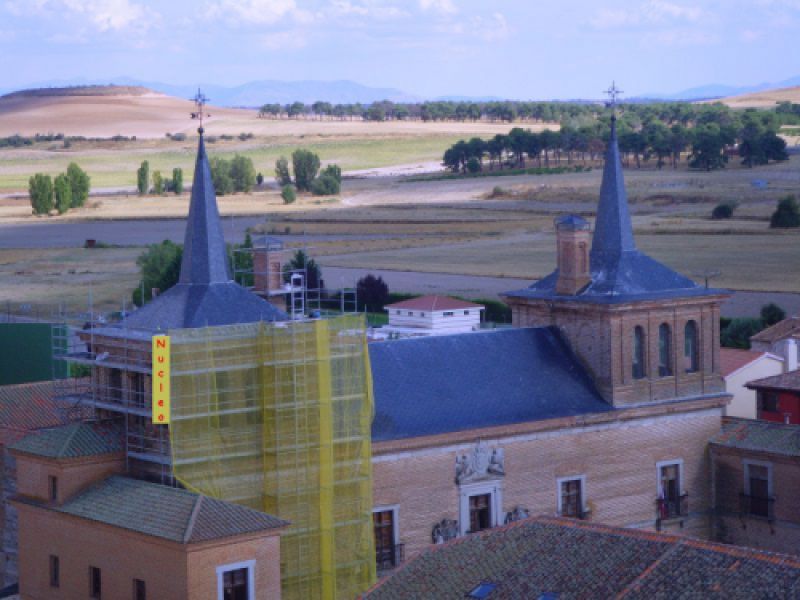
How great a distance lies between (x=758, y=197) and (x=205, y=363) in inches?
3768

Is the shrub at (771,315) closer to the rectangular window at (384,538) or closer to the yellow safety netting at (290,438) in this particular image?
the rectangular window at (384,538)

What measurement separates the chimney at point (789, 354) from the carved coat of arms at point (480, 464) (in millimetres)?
19281

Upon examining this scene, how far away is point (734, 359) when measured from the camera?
54.0 m

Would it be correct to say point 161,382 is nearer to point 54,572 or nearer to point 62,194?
point 54,572

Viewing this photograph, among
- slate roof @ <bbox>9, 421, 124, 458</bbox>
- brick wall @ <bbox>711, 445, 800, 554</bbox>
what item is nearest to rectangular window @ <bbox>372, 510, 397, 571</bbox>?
slate roof @ <bbox>9, 421, 124, 458</bbox>

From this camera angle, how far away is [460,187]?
6053 inches

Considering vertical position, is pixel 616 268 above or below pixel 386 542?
above

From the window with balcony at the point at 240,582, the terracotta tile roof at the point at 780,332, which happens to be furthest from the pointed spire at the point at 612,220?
the terracotta tile roof at the point at 780,332

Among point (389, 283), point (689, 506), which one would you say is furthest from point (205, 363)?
point (389, 283)

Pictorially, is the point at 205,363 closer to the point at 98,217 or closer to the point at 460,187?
the point at 98,217

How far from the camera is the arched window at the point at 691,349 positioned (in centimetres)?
4266

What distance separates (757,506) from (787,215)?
223ft

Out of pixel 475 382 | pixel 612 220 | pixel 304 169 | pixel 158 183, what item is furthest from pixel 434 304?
pixel 304 169

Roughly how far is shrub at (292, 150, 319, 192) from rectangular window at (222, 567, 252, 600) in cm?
13091
